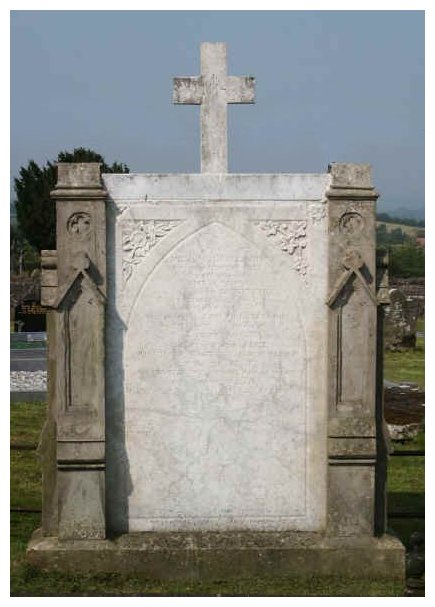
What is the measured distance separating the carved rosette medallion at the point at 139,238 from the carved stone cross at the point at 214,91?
2.53 feet

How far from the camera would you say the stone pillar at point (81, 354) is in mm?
6879

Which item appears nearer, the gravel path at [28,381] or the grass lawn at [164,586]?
the grass lawn at [164,586]

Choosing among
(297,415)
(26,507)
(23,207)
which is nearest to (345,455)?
(297,415)

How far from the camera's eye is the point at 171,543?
6.95 metres

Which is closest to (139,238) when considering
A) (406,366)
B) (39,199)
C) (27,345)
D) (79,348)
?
(79,348)

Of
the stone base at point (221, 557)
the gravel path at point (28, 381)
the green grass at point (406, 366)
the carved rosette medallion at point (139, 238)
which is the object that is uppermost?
the carved rosette medallion at point (139, 238)

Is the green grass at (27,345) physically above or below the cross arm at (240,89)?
below

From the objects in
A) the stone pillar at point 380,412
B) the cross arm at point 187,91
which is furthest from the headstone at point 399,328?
the cross arm at point 187,91

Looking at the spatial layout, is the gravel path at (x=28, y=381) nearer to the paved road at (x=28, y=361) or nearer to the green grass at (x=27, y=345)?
the paved road at (x=28, y=361)

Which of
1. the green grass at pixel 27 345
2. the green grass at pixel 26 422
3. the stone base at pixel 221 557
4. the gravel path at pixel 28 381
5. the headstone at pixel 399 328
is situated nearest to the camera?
the stone base at pixel 221 557

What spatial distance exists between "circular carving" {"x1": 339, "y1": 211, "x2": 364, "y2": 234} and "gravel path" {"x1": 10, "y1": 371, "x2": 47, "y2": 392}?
9.39m

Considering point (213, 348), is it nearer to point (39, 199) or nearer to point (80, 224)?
point (80, 224)

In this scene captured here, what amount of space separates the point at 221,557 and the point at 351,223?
9.42 feet

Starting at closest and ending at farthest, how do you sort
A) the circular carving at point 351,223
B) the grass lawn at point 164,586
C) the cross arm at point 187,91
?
the grass lawn at point 164,586 → the circular carving at point 351,223 → the cross arm at point 187,91
